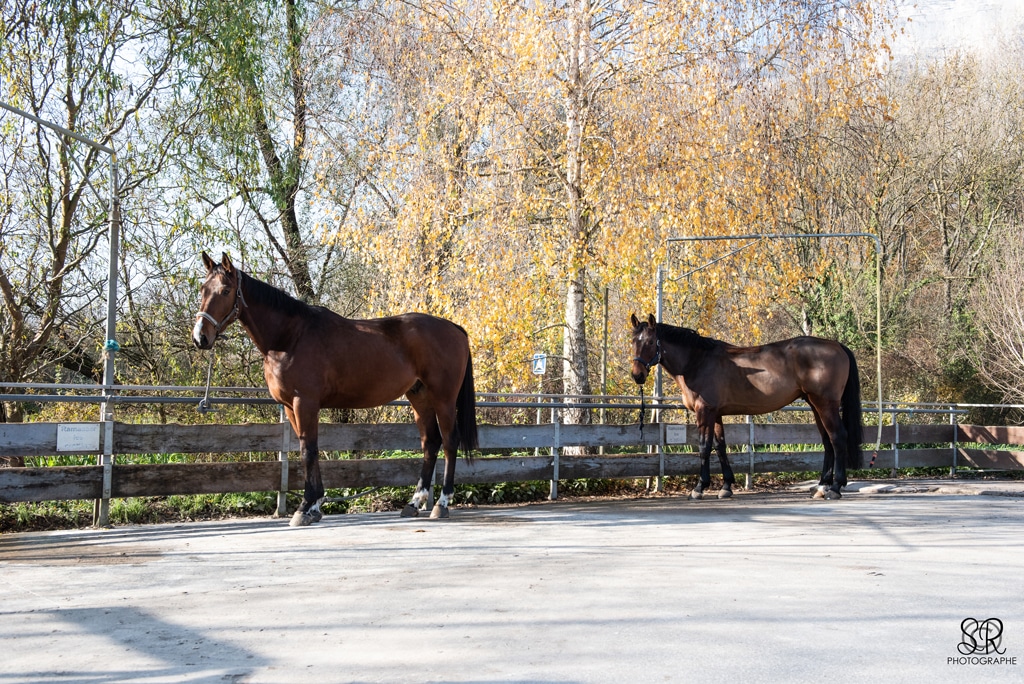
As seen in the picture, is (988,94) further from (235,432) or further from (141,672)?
(141,672)

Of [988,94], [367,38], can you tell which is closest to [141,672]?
[367,38]

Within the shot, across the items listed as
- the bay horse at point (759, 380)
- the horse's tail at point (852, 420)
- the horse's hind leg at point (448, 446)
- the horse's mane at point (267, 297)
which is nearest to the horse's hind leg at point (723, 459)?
the bay horse at point (759, 380)

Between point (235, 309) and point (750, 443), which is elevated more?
point (235, 309)

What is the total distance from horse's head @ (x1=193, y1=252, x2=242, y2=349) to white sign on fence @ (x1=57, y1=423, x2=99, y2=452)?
130cm

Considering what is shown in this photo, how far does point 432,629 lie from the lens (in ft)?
15.6

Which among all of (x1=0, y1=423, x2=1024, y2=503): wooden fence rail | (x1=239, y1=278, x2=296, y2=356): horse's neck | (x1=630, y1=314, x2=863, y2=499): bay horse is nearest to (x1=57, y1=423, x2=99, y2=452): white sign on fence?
(x1=0, y1=423, x2=1024, y2=503): wooden fence rail

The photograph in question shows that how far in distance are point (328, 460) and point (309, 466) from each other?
1.77 meters

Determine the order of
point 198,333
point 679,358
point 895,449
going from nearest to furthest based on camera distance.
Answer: point 198,333, point 679,358, point 895,449

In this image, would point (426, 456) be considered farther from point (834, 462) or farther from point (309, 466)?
point (834, 462)

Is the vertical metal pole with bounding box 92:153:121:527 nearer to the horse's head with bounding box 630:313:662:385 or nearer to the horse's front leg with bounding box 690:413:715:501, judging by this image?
the horse's head with bounding box 630:313:662:385

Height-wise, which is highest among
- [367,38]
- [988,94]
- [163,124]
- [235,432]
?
[988,94]

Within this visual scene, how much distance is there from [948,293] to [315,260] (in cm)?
1800

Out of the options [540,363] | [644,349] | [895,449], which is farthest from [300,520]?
[895,449]

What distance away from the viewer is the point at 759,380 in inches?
482
